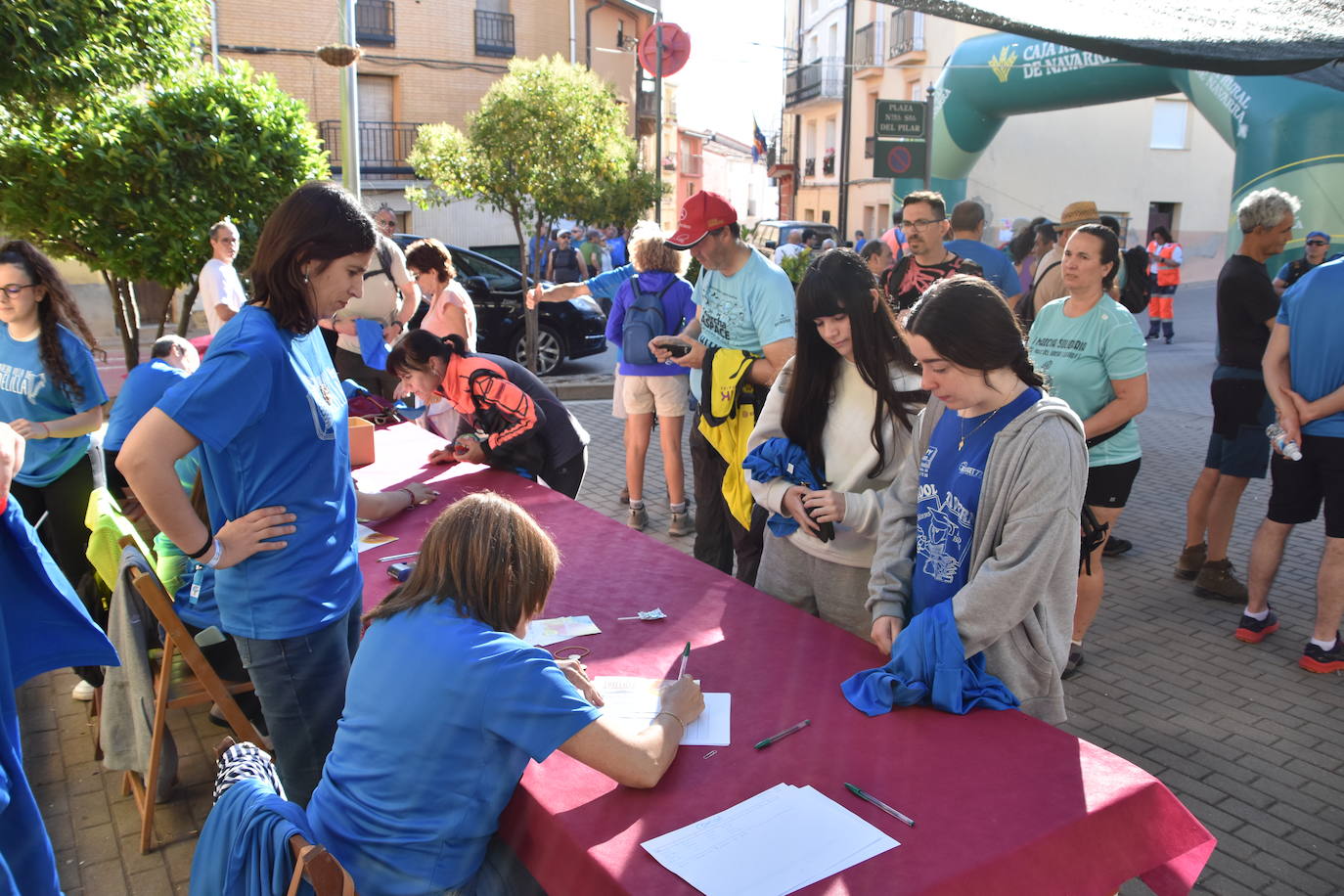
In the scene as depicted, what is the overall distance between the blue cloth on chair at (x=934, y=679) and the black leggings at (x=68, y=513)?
11.1 feet

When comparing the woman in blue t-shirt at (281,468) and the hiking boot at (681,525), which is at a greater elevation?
the woman in blue t-shirt at (281,468)

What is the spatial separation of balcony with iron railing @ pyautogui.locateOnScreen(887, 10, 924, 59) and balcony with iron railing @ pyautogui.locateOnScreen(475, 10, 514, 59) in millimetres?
9951

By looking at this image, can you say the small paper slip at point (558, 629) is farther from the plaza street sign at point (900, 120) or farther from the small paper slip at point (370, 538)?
the plaza street sign at point (900, 120)

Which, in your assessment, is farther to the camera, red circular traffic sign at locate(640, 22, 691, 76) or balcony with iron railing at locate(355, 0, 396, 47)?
balcony with iron railing at locate(355, 0, 396, 47)

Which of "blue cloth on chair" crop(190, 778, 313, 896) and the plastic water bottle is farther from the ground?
the plastic water bottle

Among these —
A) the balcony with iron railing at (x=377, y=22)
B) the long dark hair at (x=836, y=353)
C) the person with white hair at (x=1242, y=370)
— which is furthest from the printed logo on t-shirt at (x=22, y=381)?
the balcony with iron railing at (x=377, y=22)

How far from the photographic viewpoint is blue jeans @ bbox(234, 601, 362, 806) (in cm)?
227

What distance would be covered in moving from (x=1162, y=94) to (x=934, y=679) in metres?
14.5

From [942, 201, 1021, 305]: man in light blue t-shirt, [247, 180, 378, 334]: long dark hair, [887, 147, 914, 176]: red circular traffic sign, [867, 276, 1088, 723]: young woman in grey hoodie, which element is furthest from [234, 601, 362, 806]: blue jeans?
[887, 147, 914, 176]: red circular traffic sign

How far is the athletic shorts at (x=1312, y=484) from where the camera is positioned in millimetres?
3953

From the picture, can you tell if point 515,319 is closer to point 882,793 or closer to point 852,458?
point 852,458

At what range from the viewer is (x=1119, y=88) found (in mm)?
13328

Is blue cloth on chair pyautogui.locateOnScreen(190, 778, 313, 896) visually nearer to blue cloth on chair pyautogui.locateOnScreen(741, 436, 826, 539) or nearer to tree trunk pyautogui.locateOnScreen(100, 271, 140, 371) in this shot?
blue cloth on chair pyautogui.locateOnScreen(741, 436, 826, 539)

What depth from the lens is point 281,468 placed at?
2.19m
